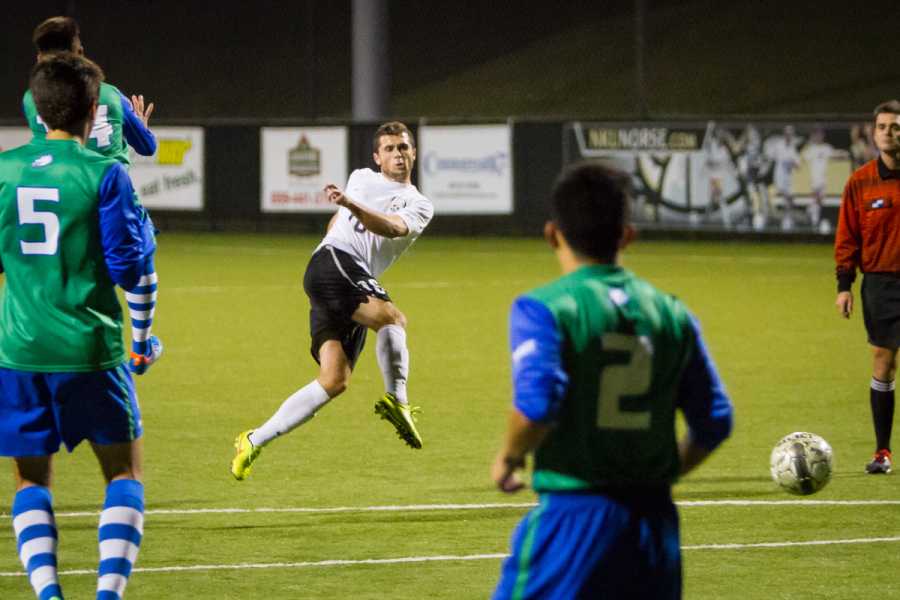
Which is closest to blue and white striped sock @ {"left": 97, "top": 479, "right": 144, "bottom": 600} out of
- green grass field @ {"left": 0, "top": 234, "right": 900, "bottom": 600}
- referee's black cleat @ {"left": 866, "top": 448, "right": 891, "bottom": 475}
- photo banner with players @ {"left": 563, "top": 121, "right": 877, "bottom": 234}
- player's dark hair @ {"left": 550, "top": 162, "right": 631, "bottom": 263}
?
green grass field @ {"left": 0, "top": 234, "right": 900, "bottom": 600}

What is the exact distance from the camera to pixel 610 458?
153 inches

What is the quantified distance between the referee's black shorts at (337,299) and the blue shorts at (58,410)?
3.31 m

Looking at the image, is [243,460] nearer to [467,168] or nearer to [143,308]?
[143,308]

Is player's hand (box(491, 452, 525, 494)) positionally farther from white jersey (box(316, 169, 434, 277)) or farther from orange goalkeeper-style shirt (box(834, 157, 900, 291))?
orange goalkeeper-style shirt (box(834, 157, 900, 291))

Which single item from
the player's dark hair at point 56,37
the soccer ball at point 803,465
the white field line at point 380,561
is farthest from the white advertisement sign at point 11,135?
the white field line at point 380,561

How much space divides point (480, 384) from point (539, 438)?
8.83 metres

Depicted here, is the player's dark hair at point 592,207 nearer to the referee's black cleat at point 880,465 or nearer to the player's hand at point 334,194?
the player's hand at point 334,194

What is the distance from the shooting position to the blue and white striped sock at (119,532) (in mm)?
5344

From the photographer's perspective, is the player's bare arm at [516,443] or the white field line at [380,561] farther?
the white field line at [380,561]

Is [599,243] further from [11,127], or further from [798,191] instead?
[11,127]

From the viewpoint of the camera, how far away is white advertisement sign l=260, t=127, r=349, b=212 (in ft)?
94.4

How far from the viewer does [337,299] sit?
871cm

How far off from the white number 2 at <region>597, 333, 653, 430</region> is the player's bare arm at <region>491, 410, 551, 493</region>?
15cm

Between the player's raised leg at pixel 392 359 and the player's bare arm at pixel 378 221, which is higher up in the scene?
the player's bare arm at pixel 378 221
